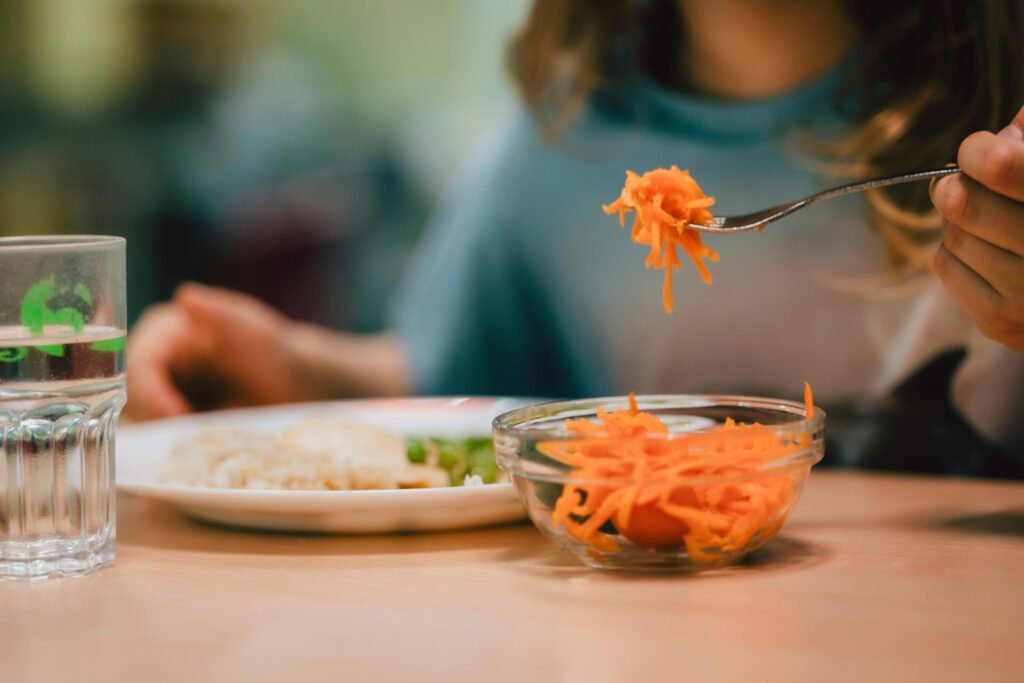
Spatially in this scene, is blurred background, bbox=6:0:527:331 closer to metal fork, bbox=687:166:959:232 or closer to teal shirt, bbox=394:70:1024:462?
teal shirt, bbox=394:70:1024:462

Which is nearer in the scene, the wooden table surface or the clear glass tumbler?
the wooden table surface

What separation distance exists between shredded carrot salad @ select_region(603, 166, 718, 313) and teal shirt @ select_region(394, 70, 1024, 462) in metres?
0.65

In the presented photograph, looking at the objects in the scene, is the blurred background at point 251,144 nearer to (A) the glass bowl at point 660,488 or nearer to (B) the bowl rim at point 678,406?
(B) the bowl rim at point 678,406

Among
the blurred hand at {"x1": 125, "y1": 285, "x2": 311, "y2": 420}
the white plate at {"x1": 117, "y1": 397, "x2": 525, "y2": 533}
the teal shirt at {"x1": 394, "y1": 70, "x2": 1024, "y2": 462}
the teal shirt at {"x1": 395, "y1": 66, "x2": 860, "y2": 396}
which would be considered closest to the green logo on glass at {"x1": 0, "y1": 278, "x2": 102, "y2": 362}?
the white plate at {"x1": 117, "y1": 397, "x2": 525, "y2": 533}

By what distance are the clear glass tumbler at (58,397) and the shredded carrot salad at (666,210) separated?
44 cm

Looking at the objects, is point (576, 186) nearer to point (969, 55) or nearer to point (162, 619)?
point (969, 55)

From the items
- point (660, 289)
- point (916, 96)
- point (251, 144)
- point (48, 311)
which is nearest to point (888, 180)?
point (48, 311)

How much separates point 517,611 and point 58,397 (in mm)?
418

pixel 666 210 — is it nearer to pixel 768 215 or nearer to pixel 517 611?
pixel 768 215

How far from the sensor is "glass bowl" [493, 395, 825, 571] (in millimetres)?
840

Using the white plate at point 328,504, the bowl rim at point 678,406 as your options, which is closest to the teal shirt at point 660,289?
the bowl rim at point 678,406

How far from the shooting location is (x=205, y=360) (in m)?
1.88

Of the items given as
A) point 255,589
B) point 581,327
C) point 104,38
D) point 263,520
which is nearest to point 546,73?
point 581,327

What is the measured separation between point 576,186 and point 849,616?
1.24 meters
